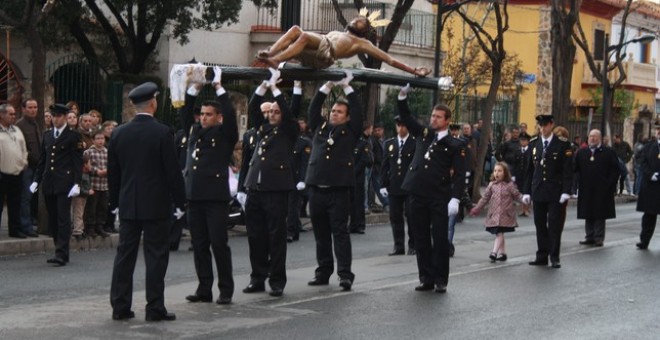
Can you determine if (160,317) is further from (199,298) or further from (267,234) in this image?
(267,234)

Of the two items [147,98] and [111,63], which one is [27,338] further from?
[111,63]

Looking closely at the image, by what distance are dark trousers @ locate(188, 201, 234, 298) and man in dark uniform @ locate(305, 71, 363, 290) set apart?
157cm

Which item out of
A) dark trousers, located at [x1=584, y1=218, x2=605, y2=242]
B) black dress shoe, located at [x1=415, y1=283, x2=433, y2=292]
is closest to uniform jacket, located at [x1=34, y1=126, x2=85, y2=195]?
black dress shoe, located at [x1=415, y1=283, x2=433, y2=292]

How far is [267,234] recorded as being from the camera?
39.9 ft

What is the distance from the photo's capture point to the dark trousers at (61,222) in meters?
14.2

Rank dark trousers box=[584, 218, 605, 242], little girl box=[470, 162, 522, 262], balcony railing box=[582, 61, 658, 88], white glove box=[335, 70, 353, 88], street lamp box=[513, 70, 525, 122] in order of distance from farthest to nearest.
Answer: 1. balcony railing box=[582, 61, 658, 88]
2. street lamp box=[513, 70, 525, 122]
3. dark trousers box=[584, 218, 605, 242]
4. little girl box=[470, 162, 522, 262]
5. white glove box=[335, 70, 353, 88]

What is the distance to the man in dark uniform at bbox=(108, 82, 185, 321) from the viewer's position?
1012 centimetres

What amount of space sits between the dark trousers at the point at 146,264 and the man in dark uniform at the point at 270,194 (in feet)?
5.93

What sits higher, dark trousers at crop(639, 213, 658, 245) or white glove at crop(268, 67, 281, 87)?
white glove at crop(268, 67, 281, 87)

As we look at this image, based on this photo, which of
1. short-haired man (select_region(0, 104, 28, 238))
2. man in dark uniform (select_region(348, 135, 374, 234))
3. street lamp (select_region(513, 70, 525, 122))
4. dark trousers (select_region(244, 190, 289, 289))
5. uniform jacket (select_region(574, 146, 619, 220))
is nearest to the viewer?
dark trousers (select_region(244, 190, 289, 289))

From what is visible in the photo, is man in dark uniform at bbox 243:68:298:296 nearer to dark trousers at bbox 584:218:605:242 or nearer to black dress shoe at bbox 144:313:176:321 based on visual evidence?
black dress shoe at bbox 144:313:176:321

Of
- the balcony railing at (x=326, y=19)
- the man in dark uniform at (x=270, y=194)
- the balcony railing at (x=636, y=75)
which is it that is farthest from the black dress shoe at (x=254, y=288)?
the balcony railing at (x=636, y=75)

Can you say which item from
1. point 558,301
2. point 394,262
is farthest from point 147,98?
point 394,262

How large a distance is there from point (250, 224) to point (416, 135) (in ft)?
7.17
